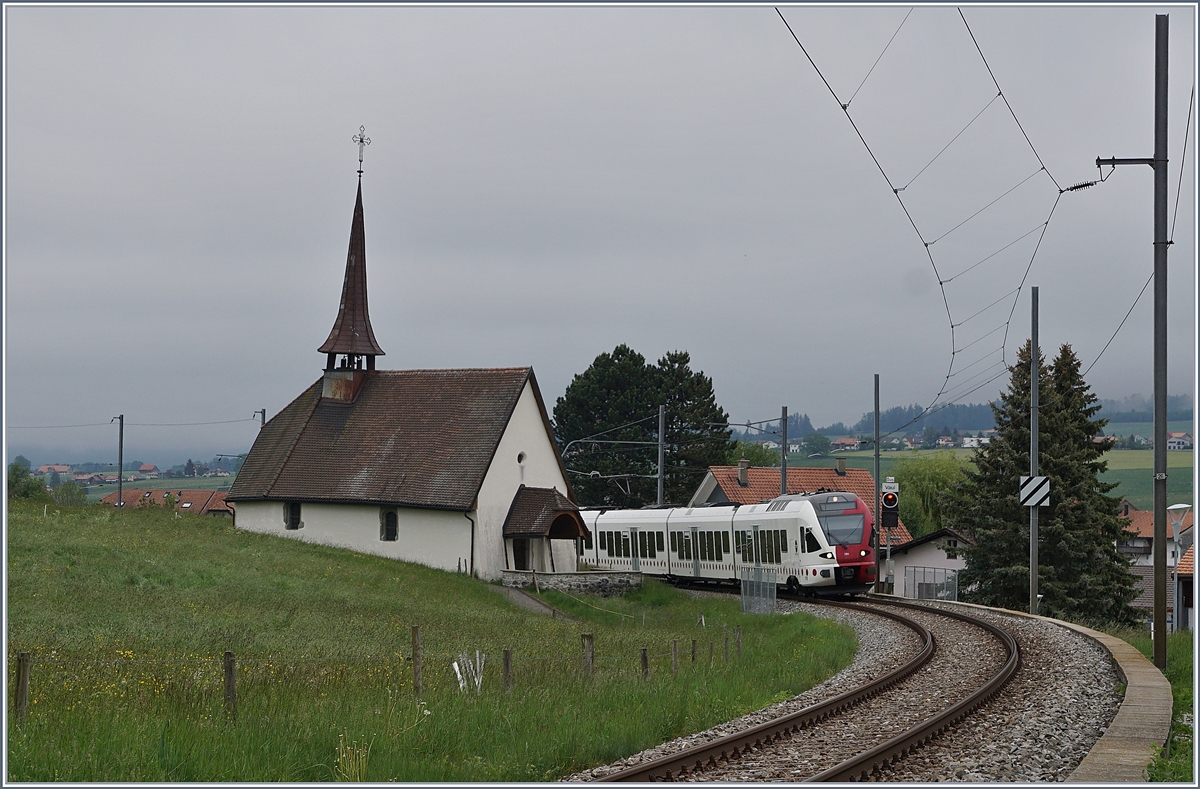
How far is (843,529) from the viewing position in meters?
32.3

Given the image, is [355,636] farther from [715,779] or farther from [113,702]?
[715,779]

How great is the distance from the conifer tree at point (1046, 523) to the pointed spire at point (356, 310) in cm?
2340

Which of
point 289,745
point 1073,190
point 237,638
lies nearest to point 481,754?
point 289,745

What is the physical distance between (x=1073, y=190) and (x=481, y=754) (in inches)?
493

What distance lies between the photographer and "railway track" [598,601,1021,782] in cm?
1009

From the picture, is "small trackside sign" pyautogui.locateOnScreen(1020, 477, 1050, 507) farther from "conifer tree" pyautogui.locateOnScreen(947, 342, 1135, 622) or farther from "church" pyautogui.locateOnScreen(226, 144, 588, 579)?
"church" pyautogui.locateOnScreen(226, 144, 588, 579)

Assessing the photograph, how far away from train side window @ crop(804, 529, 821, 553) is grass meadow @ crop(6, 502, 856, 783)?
268cm

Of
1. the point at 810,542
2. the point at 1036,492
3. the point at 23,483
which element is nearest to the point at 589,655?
the point at 1036,492

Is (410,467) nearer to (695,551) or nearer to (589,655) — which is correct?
(695,551)

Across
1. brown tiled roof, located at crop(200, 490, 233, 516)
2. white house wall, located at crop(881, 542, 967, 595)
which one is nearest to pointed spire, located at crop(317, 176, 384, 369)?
white house wall, located at crop(881, 542, 967, 595)

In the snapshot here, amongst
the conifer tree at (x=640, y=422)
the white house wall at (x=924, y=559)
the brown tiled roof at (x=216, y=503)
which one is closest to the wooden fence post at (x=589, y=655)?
the white house wall at (x=924, y=559)

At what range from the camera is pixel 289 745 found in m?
9.80

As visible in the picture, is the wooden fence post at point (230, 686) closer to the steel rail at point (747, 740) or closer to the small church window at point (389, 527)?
the steel rail at point (747, 740)

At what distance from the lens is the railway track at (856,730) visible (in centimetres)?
1009
